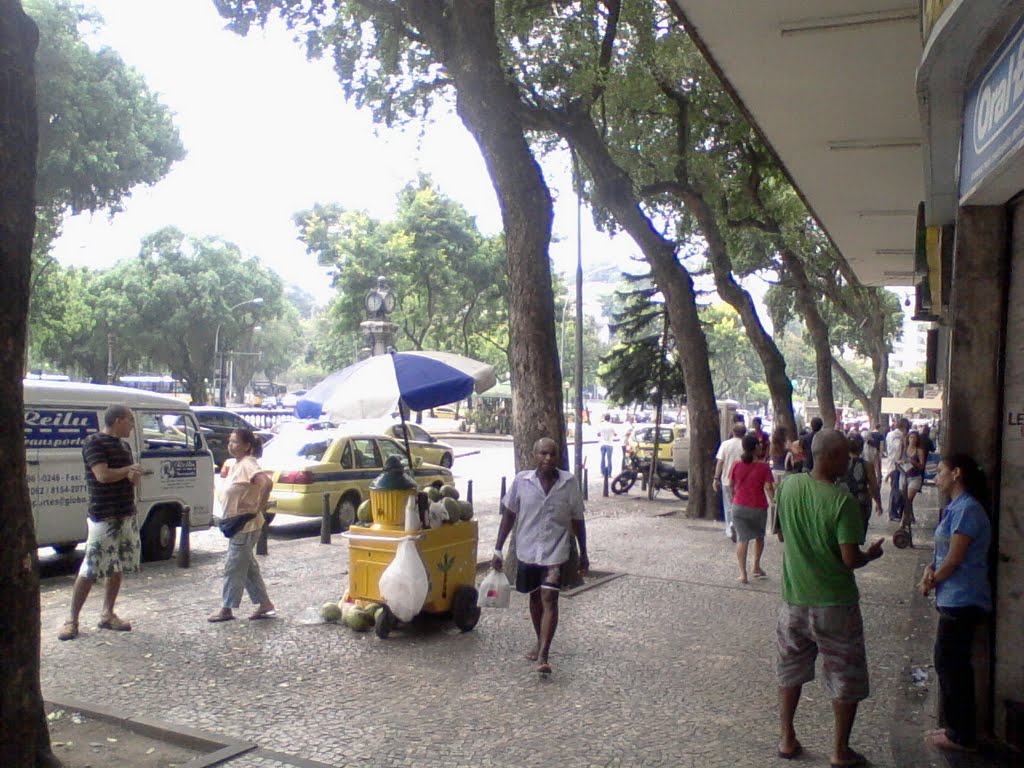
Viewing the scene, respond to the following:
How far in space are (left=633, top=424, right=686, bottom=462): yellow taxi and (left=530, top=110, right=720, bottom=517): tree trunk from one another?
5171mm

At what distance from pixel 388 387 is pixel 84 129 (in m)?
26.3

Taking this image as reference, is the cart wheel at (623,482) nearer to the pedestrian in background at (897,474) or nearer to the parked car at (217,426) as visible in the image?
the pedestrian in background at (897,474)

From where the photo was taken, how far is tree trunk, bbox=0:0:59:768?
4.30m

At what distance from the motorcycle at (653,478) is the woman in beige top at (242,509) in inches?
526

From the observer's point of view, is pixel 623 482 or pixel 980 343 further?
pixel 623 482

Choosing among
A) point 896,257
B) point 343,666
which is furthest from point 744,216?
point 343,666

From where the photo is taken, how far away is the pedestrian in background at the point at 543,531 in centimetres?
672

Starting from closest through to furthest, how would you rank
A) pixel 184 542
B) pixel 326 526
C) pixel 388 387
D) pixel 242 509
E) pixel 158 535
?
pixel 242 509 < pixel 388 387 < pixel 184 542 < pixel 158 535 < pixel 326 526

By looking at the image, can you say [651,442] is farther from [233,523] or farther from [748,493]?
[233,523]

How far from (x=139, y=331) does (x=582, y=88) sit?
132ft

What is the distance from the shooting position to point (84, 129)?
99.8ft

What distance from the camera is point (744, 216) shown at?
64.7 ft

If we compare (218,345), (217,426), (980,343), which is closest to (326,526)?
(980,343)

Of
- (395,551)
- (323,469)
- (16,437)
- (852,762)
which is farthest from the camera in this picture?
(323,469)
